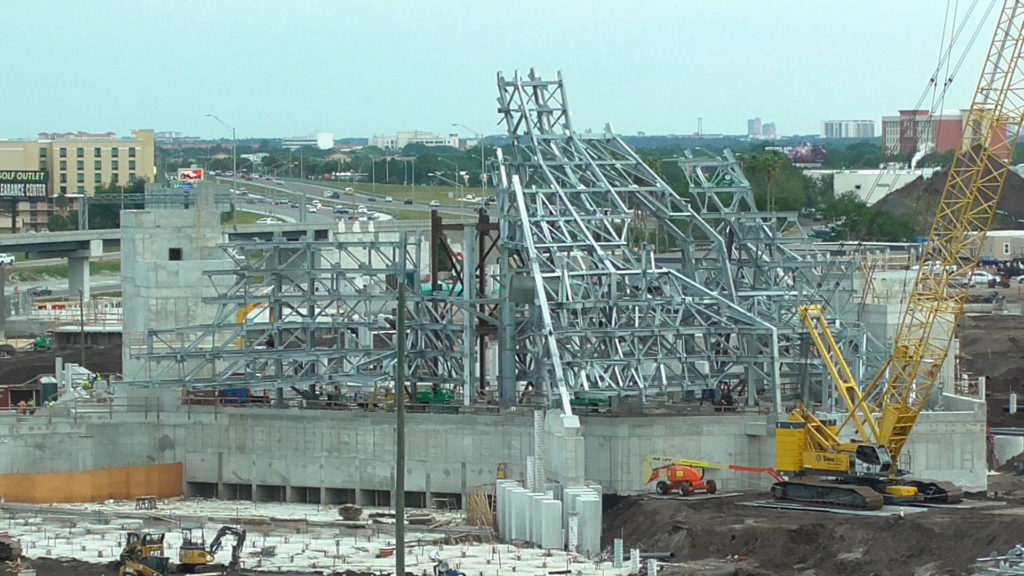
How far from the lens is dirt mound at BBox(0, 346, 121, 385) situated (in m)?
116

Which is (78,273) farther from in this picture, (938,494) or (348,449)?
(938,494)

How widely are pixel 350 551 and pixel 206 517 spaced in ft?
29.9

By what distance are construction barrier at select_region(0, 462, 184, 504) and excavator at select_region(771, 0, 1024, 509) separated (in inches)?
864

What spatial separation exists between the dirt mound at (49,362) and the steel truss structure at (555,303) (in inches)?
1130

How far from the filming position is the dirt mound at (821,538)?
60688 mm

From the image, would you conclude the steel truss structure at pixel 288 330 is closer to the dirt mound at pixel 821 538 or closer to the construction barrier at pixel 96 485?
the construction barrier at pixel 96 485

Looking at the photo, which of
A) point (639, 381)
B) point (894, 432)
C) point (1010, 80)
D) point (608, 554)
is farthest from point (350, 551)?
point (1010, 80)

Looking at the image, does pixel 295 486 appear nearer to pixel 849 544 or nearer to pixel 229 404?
pixel 229 404

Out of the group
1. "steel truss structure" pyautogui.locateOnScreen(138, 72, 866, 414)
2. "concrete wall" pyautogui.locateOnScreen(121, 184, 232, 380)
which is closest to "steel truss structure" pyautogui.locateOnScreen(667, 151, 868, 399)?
"steel truss structure" pyautogui.locateOnScreen(138, 72, 866, 414)

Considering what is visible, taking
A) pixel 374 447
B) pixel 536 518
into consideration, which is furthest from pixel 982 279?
pixel 536 518

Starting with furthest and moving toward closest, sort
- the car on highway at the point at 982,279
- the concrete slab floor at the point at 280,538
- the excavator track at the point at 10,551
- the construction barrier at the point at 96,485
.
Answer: the car on highway at the point at 982,279 → the construction barrier at the point at 96,485 → the excavator track at the point at 10,551 → the concrete slab floor at the point at 280,538

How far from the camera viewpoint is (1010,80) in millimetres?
70312

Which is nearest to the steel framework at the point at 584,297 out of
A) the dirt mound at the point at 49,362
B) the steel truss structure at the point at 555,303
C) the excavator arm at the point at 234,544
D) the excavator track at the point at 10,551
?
the steel truss structure at the point at 555,303

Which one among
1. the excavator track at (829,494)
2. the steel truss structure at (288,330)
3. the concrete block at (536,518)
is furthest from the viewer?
the steel truss structure at (288,330)
